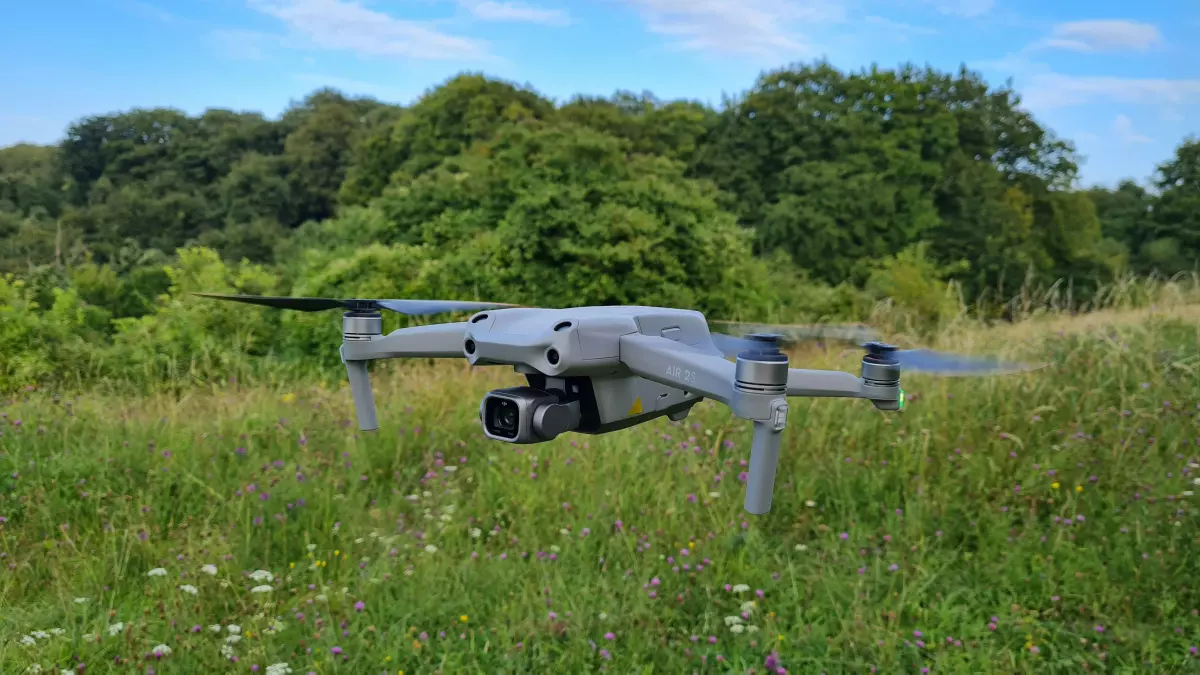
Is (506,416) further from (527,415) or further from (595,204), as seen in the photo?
(595,204)

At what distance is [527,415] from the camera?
0.76 meters

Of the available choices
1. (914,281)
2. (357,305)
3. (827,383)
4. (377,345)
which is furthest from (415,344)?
(914,281)

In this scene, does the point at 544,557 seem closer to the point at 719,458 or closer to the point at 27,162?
the point at 719,458

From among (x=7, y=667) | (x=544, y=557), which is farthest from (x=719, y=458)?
(x=7, y=667)

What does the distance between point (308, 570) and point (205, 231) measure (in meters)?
34.6

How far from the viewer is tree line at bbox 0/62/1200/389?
35.4 feet

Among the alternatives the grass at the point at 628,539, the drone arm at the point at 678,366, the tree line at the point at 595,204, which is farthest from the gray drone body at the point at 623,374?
the tree line at the point at 595,204

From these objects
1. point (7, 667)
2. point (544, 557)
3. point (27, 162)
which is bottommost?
point (7, 667)

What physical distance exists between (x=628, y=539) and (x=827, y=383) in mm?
3512

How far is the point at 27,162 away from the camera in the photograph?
148 ft

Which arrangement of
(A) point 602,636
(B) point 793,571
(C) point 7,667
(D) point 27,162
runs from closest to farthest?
(C) point 7,667 < (A) point 602,636 < (B) point 793,571 < (D) point 27,162

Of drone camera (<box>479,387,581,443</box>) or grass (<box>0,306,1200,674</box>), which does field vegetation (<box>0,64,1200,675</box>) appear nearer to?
grass (<box>0,306,1200,674</box>)

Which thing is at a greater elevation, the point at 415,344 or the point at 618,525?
the point at 415,344

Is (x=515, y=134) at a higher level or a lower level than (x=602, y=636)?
higher
